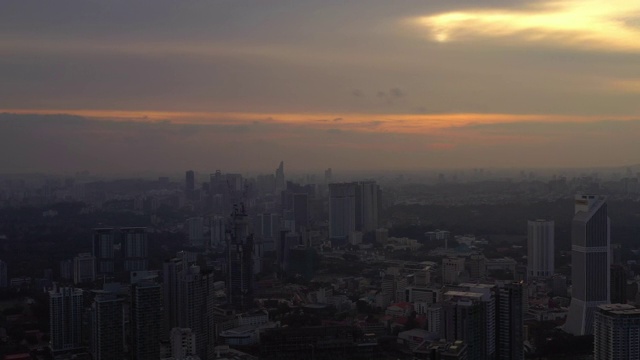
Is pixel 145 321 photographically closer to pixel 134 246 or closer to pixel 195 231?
pixel 134 246

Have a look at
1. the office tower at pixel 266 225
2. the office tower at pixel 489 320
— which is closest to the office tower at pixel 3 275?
the office tower at pixel 266 225

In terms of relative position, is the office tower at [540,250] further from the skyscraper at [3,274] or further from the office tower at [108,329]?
the skyscraper at [3,274]

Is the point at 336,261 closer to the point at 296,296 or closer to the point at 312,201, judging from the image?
the point at 296,296

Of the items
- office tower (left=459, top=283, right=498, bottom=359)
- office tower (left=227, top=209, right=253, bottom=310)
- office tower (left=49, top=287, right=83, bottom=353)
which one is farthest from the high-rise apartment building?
office tower (left=459, top=283, right=498, bottom=359)

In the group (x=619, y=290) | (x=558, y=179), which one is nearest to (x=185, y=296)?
(x=619, y=290)

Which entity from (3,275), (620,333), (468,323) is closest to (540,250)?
(620,333)

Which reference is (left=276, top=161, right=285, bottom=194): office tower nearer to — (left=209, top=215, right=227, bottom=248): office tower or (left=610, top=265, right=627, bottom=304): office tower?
(left=209, top=215, right=227, bottom=248): office tower
